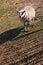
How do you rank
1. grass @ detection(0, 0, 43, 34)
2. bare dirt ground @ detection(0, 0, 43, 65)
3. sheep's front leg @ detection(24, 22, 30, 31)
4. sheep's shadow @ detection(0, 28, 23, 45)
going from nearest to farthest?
bare dirt ground @ detection(0, 0, 43, 65) < sheep's shadow @ detection(0, 28, 23, 45) < sheep's front leg @ detection(24, 22, 30, 31) < grass @ detection(0, 0, 43, 34)

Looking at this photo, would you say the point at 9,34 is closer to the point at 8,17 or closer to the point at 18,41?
the point at 18,41

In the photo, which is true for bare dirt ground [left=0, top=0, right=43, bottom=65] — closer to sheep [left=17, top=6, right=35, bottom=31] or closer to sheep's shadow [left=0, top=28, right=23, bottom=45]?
sheep's shadow [left=0, top=28, right=23, bottom=45]

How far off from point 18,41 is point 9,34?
231cm

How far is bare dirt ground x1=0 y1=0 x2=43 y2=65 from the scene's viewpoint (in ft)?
41.5

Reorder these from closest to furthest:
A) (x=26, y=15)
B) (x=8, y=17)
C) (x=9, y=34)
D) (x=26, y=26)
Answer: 1. (x=26, y=15)
2. (x=9, y=34)
3. (x=26, y=26)
4. (x=8, y=17)

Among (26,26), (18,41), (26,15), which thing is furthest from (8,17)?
(18,41)

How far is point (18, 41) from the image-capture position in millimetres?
15828

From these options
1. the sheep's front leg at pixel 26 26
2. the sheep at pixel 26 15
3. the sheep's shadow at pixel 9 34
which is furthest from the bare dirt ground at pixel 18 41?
the sheep at pixel 26 15

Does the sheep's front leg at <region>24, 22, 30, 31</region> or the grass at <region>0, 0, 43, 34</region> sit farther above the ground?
the sheep's front leg at <region>24, 22, 30, 31</region>

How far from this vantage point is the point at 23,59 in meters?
12.6

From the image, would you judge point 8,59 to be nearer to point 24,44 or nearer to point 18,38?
point 24,44

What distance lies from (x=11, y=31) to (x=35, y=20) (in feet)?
8.70

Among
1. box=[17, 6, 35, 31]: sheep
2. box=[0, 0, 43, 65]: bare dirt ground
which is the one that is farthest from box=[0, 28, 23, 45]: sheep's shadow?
box=[17, 6, 35, 31]: sheep

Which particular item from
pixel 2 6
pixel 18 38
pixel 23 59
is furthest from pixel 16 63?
pixel 2 6
